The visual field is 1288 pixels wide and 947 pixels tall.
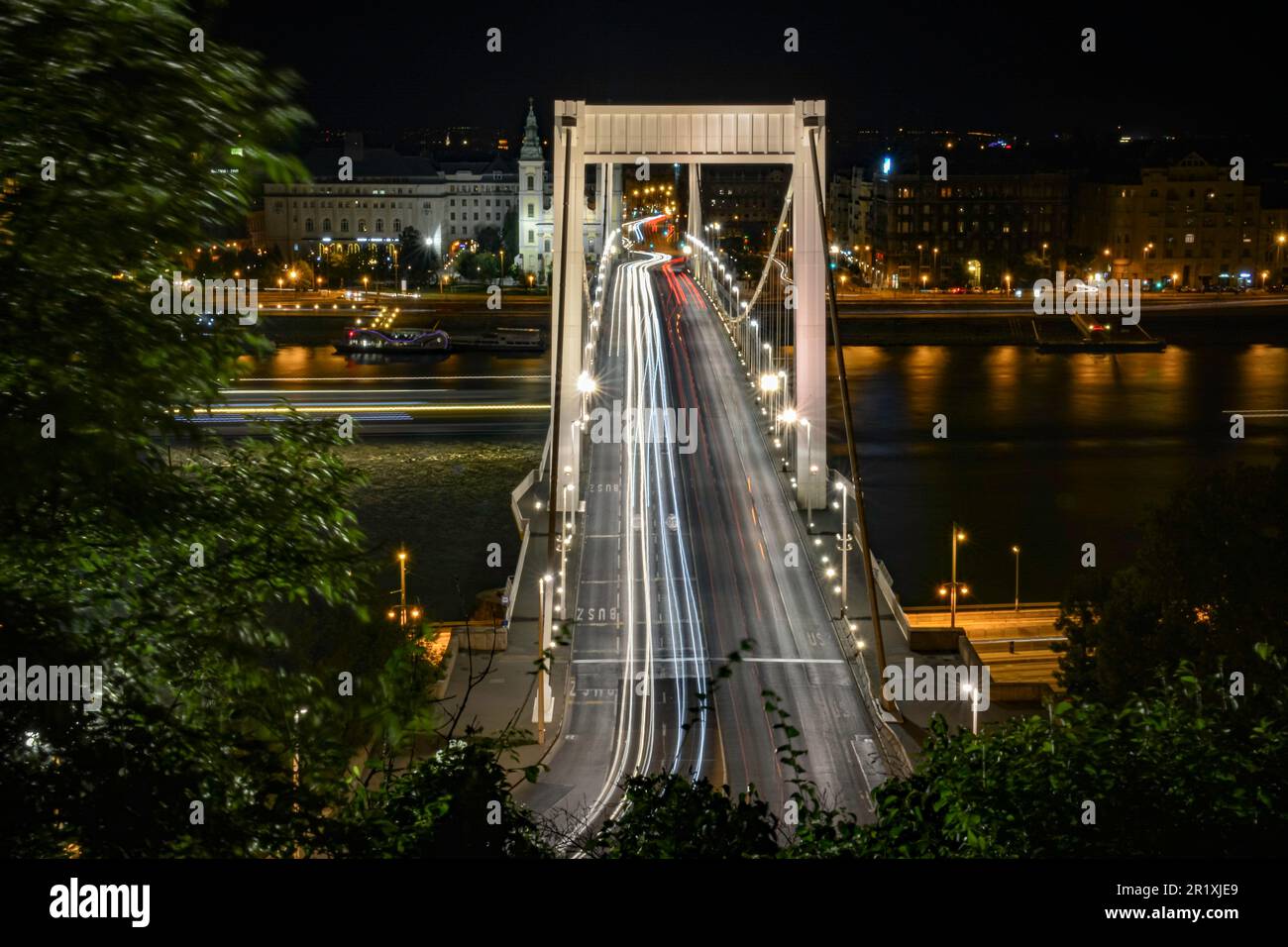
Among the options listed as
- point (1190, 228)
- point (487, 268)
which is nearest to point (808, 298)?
point (487, 268)

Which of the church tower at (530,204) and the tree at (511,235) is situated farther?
the church tower at (530,204)

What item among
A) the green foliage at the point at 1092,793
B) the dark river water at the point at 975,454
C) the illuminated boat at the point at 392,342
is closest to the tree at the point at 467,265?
the illuminated boat at the point at 392,342

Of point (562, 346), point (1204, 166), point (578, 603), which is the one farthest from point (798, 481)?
point (1204, 166)

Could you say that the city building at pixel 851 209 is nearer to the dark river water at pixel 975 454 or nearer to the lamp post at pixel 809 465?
the dark river water at pixel 975 454

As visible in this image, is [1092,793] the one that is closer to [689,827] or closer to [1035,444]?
[689,827]

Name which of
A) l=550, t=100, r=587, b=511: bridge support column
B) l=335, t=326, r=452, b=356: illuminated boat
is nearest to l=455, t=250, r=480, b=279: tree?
l=335, t=326, r=452, b=356: illuminated boat

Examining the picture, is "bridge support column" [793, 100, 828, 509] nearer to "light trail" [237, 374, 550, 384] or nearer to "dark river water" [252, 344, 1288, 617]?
"dark river water" [252, 344, 1288, 617]
